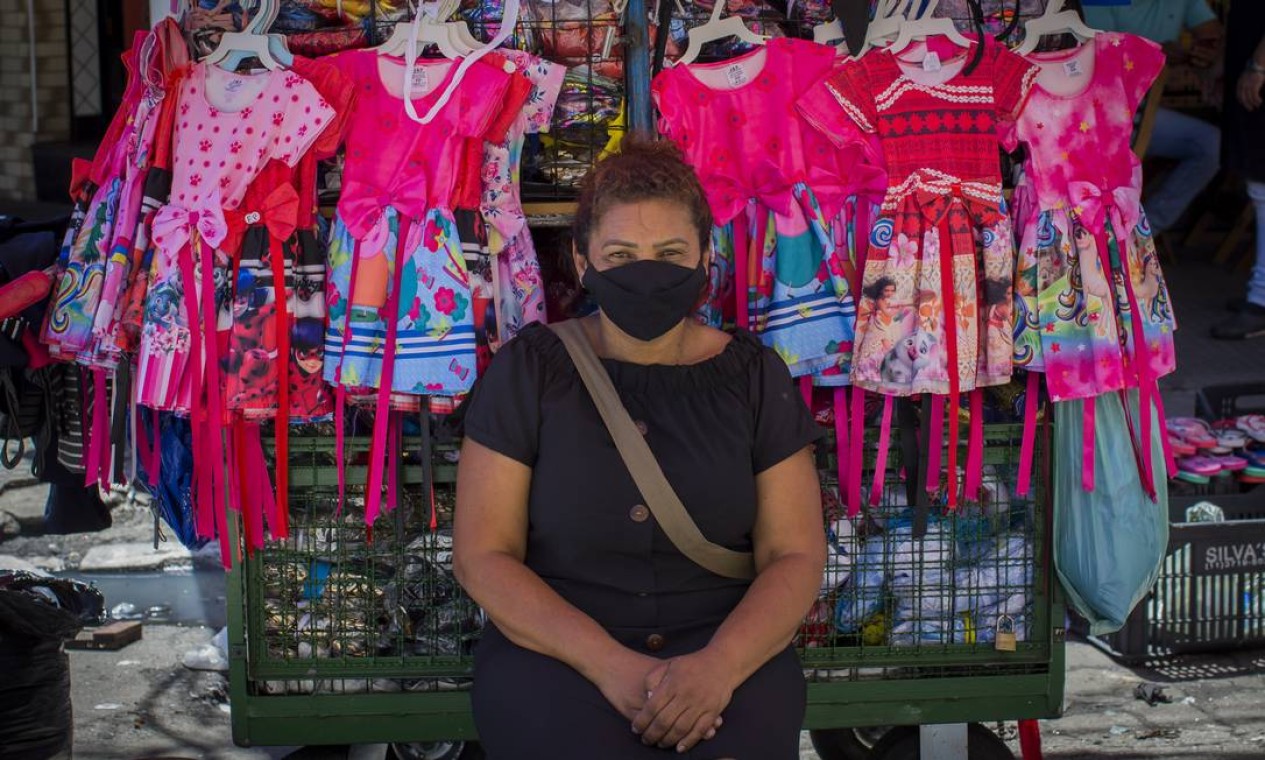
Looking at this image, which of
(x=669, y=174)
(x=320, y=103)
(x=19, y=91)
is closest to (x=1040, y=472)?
(x=669, y=174)

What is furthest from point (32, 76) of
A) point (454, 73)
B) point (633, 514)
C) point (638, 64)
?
point (633, 514)

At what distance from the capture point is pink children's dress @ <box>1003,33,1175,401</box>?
3336 mm

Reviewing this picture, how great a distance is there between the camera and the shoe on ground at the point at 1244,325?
23.1ft

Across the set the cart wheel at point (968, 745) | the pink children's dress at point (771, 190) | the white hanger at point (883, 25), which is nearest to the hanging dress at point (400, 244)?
the pink children's dress at point (771, 190)

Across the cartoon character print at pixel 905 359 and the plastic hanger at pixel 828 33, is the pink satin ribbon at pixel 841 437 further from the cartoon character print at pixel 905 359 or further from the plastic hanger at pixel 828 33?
the plastic hanger at pixel 828 33

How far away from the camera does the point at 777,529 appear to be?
9.73 ft

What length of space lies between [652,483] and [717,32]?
1118 millimetres

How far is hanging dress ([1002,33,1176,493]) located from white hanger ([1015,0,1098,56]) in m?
0.03

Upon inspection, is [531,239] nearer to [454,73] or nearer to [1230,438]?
[454,73]

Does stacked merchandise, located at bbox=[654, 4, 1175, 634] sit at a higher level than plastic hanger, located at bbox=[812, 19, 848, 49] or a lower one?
lower

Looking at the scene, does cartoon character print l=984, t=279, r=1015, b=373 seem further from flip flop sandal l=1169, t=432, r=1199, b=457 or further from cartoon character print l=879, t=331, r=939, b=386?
flip flop sandal l=1169, t=432, r=1199, b=457

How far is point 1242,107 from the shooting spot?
21.9 feet

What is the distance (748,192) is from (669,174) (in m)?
0.43

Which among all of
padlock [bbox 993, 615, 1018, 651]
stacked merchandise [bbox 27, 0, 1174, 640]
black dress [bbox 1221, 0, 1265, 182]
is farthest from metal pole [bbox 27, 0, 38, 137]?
padlock [bbox 993, 615, 1018, 651]
